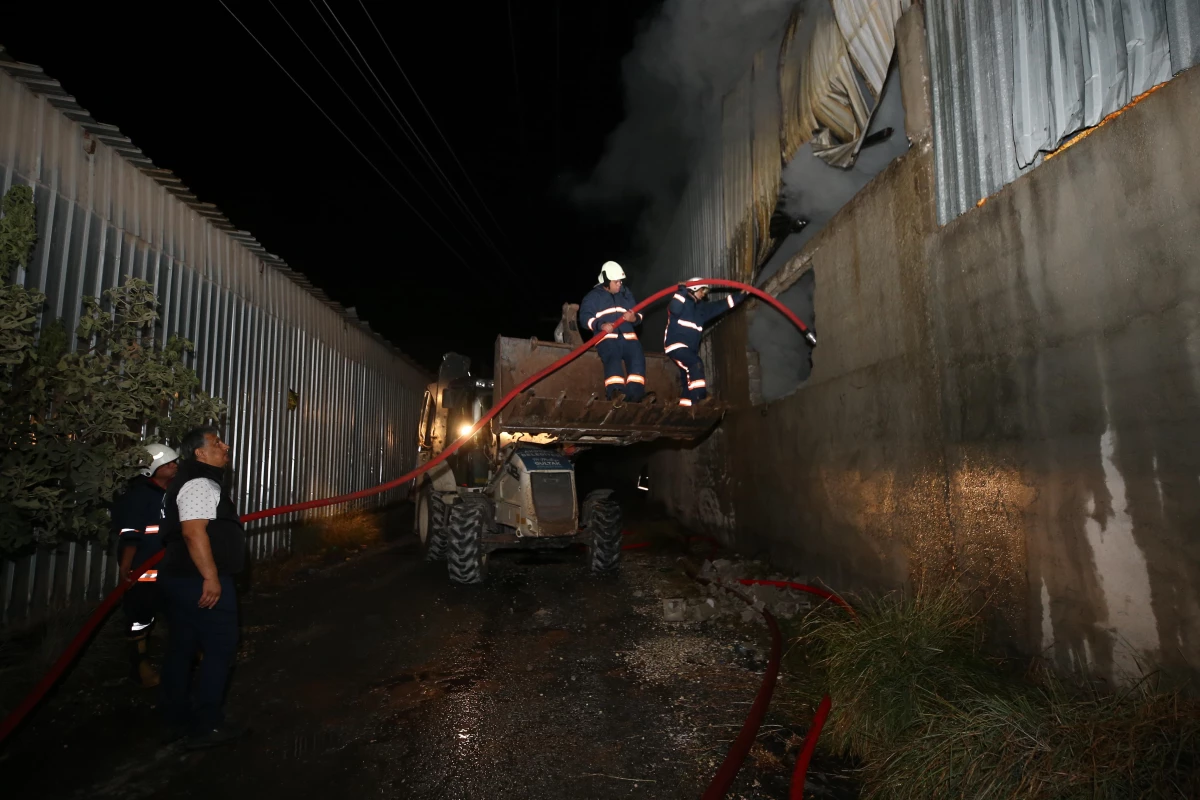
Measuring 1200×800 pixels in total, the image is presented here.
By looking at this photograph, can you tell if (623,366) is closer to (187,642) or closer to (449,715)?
(449,715)

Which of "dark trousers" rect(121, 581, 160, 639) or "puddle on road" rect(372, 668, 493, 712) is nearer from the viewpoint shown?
"puddle on road" rect(372, 668, 493, 712)

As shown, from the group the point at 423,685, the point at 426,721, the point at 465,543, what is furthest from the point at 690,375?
the point at 426,721

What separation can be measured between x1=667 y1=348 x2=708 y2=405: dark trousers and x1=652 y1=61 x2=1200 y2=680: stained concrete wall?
1677mm

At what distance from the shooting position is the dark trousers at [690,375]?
7059mm

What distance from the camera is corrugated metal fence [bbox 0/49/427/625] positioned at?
5141 mm

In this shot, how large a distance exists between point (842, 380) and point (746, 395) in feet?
7.55

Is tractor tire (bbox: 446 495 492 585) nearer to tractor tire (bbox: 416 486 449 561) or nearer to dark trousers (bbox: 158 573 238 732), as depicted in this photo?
tractor tire (bbox: 416 486 449 561)

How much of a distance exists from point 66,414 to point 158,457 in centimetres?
64

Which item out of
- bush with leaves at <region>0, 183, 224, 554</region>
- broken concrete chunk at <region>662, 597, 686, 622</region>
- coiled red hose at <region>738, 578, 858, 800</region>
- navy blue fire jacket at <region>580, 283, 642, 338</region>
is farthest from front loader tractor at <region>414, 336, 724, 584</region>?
coiled red hose at <region>738, 578, 858, 800</region>

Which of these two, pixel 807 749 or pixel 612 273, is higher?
pixel 612 273

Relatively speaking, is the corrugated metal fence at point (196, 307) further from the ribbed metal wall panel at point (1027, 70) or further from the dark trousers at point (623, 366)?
the ribbed metal wall panel at point (1027, 70)

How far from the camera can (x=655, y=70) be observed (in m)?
10.0

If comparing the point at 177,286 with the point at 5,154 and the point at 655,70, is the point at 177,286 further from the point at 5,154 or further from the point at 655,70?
the point at 655,70

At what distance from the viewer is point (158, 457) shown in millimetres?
4703
